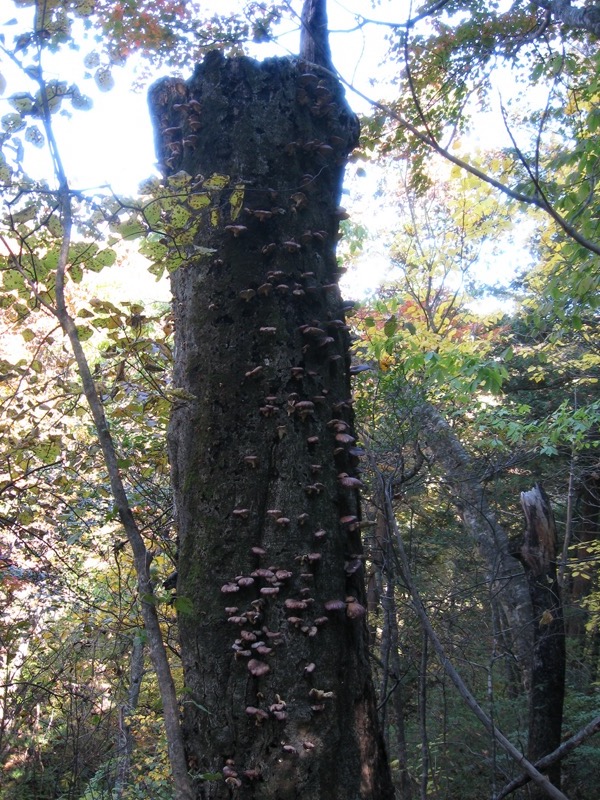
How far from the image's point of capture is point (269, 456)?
222cm

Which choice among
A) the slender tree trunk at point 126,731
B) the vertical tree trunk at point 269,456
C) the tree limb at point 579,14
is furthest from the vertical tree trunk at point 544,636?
the tree limb at point 579,14

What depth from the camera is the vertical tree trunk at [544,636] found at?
14.0 feet

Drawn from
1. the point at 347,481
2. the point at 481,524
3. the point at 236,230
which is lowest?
the point at 347,481

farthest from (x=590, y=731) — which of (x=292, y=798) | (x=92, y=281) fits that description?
(x=92, y=281)

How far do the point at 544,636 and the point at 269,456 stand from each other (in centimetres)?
342

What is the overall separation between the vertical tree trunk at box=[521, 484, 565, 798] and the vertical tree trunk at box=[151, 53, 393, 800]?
9.53 ft

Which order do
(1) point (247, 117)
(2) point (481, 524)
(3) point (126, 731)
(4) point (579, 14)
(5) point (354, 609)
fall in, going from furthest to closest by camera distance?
(2) point (481, 524), (3) point (126, 731), (4) point (579, 14), (1) point (247, 117), (5) point (354, 609)

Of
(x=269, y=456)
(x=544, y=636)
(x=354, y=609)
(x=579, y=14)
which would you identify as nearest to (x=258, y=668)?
(x=354, y=609)

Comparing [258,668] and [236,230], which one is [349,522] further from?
[236,230]

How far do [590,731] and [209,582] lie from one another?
2.36 m

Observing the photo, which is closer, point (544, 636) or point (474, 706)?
point (474, 706)

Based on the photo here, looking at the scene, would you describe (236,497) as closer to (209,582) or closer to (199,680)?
(209,582)

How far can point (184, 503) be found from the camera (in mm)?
2309

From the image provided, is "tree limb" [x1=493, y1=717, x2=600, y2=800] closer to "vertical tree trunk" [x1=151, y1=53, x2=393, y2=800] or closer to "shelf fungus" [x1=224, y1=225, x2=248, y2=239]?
→ "vertical tree trunk" [x1=151, y1=53, x2=393, y2=800]
